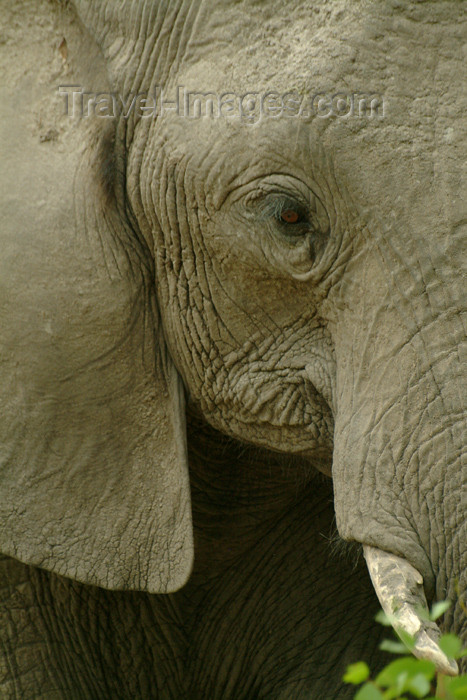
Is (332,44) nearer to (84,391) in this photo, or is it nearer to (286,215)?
(286,215)

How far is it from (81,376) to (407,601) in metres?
1.14

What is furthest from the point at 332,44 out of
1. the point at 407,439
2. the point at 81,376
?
the point at 81,376

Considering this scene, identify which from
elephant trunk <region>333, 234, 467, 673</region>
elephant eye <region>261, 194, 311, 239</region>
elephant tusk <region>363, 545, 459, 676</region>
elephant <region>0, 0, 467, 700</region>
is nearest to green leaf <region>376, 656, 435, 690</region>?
elephant tusk <region>363, 545, 459, 676</region>

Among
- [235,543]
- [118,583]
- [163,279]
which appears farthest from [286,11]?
[235,543]

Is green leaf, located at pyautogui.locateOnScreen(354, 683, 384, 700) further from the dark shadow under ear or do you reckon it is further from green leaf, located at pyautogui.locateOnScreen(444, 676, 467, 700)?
the dark shadow under ear

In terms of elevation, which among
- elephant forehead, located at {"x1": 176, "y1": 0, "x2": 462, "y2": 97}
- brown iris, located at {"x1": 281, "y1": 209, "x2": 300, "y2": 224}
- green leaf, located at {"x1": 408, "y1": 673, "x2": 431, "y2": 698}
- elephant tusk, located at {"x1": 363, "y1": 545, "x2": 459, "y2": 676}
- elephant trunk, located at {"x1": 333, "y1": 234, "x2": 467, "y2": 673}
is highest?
elephant forehead, located at {"x1": 176, "y1": 0, "x2": 462, "y2": 97}

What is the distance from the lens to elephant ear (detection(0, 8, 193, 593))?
121 inches

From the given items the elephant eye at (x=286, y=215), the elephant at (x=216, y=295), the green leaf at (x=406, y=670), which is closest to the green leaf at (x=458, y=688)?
the green leaf at (x=406, y=670)

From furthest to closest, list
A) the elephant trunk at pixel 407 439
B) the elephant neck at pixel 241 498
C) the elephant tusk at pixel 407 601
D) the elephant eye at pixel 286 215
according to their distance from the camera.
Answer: the elephant neck at pixel 241 498
the elephant eye at pixel 286 215
the elephant trunk at pixel 407 439
the elephant tusk at pixel 407 601

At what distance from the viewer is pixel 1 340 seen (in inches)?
123

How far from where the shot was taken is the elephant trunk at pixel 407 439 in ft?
8.47

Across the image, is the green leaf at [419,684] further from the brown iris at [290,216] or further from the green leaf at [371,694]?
the brown iris at [290,216]

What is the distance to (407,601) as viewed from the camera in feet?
8.01

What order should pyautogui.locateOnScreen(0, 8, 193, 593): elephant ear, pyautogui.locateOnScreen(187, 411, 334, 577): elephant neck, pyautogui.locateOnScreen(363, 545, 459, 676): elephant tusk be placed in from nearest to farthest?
pyautogui.locateOnScreen(363, 545, 459, 676): elephant tusk < pyautogui.locateOnScreen(0, 8, 193, 593): elephant ear < pyautogui.locateOnScreen(187, 411, 334, 577): elephant neck
